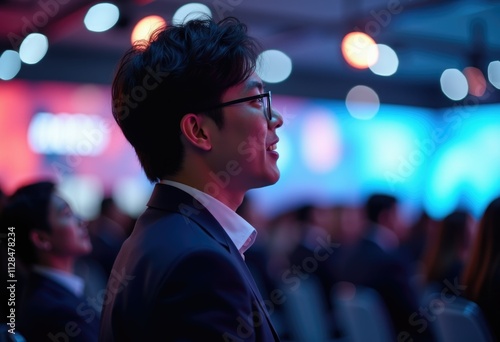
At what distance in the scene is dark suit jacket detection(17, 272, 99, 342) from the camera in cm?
198

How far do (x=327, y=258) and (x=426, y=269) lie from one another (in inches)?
56.7

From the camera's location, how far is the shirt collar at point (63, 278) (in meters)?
2.22

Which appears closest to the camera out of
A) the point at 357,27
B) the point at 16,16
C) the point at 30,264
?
the point at 30,264

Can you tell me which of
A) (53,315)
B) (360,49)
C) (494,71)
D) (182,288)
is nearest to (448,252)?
(360,49)

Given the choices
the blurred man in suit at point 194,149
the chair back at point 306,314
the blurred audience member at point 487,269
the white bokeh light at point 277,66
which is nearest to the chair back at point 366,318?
the chair back at point 306,314

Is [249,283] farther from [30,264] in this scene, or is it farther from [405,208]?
[405,208]

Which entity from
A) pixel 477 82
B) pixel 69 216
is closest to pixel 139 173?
pixel 477 82

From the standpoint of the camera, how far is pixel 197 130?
1.17 m

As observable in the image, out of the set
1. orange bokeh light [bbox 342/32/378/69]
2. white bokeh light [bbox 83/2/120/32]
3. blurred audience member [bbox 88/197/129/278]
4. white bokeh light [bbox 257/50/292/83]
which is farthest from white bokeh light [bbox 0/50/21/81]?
orange bokeh light [bbox 342/32/378/69]

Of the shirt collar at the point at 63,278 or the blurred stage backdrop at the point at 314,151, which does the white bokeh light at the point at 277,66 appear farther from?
the shirt collar at the point at 63,278

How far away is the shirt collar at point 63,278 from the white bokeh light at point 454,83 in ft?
19.7

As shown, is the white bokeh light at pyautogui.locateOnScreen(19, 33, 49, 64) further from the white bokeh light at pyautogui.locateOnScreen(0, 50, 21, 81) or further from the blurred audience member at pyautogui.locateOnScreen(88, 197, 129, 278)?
the blurred audience member at pyautogui.locateOnScreen(88, 197, 129, 278)

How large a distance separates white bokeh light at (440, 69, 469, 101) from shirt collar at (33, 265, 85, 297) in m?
6.01

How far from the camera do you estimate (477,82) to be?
587 cm
